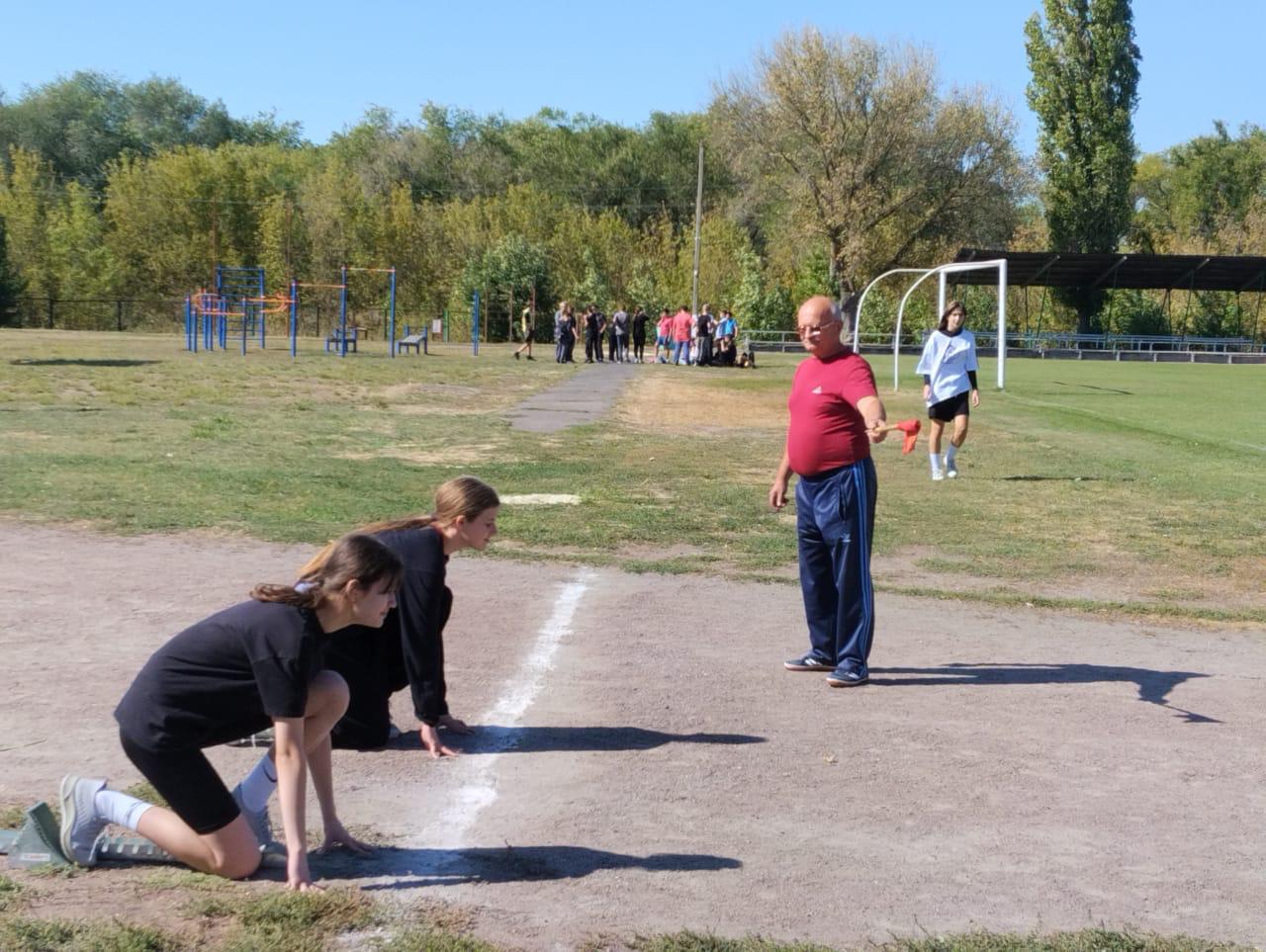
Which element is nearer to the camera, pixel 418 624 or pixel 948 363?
pixel 418 624

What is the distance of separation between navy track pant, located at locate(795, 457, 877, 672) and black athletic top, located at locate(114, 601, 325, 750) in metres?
3.34

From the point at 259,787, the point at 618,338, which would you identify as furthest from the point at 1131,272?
the point at 259,787

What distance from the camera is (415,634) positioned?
541 centimetres

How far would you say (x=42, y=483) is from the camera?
491 inches

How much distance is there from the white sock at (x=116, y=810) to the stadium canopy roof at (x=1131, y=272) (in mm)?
51942

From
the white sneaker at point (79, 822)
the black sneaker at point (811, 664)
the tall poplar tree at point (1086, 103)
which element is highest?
the tall poplar tree at point (1086, 103)

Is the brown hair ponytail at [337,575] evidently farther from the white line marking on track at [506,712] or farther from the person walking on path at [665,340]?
the person walking on path at [665,340]

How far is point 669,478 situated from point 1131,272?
162 feet

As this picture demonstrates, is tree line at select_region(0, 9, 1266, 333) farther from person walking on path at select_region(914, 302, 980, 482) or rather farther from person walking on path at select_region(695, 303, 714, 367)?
person walking on path at select_region(914, 302, 980, 482)

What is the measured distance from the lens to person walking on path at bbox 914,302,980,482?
47.6 feet

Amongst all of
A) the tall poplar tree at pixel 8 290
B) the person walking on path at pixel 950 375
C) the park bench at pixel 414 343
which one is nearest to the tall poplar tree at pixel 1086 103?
the park bench at pixel 414 343

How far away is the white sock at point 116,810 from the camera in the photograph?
14.1 feet

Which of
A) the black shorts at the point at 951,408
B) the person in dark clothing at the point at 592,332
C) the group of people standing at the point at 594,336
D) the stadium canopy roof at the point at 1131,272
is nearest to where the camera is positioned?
the black shorts at the point at 951,408

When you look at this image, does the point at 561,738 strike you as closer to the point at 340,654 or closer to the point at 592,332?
the point at 340,654
